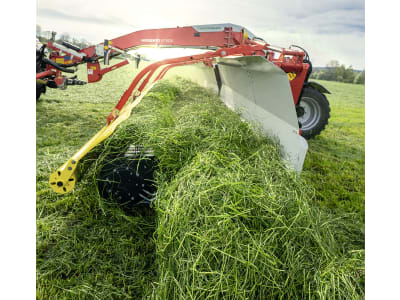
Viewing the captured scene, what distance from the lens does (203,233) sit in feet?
4.31

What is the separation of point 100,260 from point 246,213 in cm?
98

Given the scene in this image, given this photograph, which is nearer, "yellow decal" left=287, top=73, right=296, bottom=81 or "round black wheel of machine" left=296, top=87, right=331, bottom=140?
"yellow decal" left=287, top=73, right=296, bottom=81

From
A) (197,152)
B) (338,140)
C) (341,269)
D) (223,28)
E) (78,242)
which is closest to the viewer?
(341,269)

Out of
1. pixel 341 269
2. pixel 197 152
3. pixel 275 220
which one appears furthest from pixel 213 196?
pixel 341 269

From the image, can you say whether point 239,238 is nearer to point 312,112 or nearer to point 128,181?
point 128,181

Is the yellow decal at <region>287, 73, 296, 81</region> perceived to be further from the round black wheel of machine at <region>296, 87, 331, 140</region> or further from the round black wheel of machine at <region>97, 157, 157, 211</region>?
the round black wheel of machine at <region>97, 157, 157, 211</region>

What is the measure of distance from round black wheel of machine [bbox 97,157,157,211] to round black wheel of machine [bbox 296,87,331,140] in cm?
338

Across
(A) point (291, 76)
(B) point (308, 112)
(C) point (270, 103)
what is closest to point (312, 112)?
(B) point (308, 112)

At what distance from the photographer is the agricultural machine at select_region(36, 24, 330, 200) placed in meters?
2.26

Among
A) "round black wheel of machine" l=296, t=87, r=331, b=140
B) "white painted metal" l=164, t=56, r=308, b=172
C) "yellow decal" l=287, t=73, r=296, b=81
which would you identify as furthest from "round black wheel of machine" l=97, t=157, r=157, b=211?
"round black wheel of machine" l=296, t=87, r=331, b=140

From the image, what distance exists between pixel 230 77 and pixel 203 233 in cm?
304

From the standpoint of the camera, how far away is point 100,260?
1.69m

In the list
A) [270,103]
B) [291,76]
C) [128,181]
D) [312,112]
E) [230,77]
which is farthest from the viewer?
[312,112]

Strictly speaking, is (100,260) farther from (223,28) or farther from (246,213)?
(223,28)
